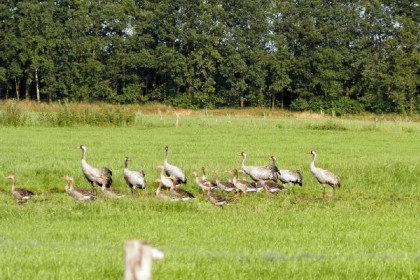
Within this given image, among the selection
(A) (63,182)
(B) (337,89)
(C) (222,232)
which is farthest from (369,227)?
(B) (337,89)

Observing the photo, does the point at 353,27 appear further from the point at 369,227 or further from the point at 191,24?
the point at 369,227

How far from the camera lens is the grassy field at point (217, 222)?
10.2 meters

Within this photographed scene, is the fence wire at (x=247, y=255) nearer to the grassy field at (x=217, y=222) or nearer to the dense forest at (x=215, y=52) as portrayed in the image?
the grassy field at (x=217, y=222)

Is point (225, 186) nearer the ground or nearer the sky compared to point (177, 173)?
nearer the ground

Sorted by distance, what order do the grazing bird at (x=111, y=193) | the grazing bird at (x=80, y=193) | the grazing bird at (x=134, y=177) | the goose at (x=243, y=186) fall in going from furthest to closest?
the grazing bird at (x=134, y=177) → the goose at (x=243, y=186) → the grazing bird at (x=111, y=193) → the grazing bird at (x=80, y=193)

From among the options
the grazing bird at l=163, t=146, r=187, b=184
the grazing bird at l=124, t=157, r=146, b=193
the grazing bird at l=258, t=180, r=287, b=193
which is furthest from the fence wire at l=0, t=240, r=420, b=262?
the grazing bird at l=163, t=146, r=187, b=184

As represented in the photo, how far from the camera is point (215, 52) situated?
8419 cm

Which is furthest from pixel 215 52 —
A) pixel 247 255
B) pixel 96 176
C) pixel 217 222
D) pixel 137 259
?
pixel 137 259

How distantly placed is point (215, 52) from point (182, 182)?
63.2m

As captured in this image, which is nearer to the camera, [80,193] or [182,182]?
[80,193]

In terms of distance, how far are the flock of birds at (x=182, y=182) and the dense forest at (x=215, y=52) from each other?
61322 millimetres

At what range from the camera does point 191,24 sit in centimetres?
8725

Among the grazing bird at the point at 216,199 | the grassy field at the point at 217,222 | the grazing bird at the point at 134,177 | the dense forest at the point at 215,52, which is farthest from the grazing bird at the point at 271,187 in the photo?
the dense forest at the point at 215,52

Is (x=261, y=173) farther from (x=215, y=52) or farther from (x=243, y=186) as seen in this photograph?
(x=215, y=52)
